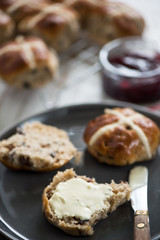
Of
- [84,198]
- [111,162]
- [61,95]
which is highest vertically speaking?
[84,198]

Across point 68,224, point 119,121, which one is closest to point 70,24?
point 119,121

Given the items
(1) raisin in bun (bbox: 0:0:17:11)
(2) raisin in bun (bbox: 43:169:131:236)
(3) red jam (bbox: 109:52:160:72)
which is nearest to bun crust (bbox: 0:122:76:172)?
(2) raisin in bun (bbox: 43:169:131:236)

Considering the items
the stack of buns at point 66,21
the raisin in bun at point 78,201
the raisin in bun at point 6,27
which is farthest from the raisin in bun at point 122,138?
the raisin in bun at point 6,27

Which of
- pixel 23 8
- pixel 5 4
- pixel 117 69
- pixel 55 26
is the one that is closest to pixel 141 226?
pixel 117 69

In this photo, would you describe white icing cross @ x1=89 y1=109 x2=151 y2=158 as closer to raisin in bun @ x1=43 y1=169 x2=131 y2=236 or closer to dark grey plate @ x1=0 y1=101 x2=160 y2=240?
dark grey plate @ x1=0 y1=101 x2=160 y2=240

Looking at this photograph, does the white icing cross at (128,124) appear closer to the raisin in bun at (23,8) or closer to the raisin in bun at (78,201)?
the raisin in bun at (78,201)

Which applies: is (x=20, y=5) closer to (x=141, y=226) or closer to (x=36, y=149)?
(x=36, y=149)

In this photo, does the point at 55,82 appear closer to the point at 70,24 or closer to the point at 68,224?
the point at 70,24
